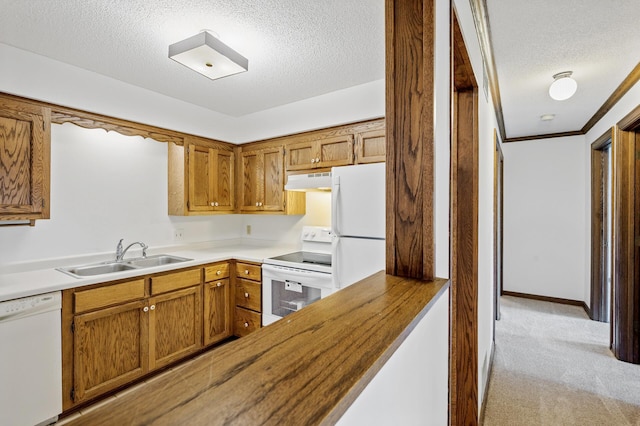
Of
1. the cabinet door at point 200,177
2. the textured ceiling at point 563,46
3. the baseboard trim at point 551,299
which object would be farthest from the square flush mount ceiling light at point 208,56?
the baseboard trim at point 551,299

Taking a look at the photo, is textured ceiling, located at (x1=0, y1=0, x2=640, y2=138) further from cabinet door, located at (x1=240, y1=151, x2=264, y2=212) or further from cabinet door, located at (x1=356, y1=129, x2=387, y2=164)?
cabinet door, located at (x1=240, y1=151, x2=264, y2=212)

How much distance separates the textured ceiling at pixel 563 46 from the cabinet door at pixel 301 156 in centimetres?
166

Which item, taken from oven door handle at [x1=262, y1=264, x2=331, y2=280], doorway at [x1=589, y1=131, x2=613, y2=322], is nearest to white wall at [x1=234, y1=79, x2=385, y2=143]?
oven door handle at [x1=262, y1=264, x2=331, y2=280]

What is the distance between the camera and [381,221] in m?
2.27

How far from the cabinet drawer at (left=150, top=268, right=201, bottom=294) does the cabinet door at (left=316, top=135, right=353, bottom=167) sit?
151cm

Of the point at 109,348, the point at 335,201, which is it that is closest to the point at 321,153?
the point at 335,201

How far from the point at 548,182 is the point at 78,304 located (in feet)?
17.7

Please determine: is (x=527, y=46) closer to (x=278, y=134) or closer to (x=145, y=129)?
(x=278, y=134)

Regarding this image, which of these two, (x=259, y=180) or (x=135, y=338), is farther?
(x=259, y=180)

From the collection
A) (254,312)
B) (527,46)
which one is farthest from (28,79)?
(527,46)

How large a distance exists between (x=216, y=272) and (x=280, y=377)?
2759 millimetres

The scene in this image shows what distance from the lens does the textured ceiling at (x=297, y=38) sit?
5.70 feet

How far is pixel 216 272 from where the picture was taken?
3020 mm

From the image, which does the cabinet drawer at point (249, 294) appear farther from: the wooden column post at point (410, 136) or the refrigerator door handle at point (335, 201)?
the wooden column post at point (410, 136)
